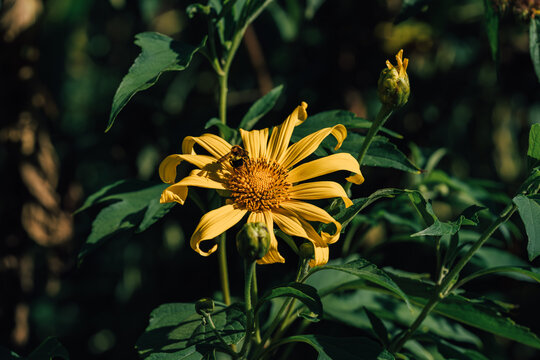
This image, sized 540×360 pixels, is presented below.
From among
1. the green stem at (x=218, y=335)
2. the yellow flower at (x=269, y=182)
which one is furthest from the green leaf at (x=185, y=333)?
the yellow flower at (x=269, y=182)

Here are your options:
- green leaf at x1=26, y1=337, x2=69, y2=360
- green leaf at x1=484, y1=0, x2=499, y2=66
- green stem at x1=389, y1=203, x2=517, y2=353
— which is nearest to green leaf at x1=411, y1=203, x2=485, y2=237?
green stem at x1=389, y1=203, x2=517, y2=353

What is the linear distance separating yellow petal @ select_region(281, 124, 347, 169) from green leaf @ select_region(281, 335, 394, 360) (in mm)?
318

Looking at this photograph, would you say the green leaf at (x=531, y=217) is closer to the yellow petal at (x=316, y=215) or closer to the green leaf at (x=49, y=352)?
the yellow petal at (x=316, y=215)

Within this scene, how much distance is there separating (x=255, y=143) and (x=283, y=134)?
0.06m

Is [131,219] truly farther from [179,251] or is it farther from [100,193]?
[179,251]

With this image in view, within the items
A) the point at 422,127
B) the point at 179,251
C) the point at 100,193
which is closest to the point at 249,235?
the point at 100,193

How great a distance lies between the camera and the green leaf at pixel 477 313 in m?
0.98

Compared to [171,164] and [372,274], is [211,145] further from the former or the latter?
[372,274]

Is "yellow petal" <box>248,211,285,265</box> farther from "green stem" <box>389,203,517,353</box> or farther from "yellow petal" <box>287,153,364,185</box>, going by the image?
"green stem" <box>389,203,517,353</box>

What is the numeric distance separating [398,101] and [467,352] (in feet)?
1.89

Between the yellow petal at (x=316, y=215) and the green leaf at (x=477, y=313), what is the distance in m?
0.22

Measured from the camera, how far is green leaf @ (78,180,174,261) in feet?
3.31

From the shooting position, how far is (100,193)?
3.66ft

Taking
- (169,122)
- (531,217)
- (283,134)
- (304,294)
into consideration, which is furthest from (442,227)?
(169,122)
